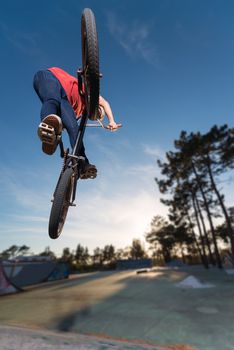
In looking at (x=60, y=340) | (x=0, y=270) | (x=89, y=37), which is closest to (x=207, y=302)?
(x=60, y=340)

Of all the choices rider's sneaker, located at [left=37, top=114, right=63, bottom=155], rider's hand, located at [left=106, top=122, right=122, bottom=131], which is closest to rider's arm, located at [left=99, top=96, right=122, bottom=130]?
rider's hand, located at [left=106, top=122, right=122, bottom=131]

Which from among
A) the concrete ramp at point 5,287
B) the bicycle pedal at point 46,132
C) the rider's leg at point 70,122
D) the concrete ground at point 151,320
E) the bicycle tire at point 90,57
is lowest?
the concrete ground at point 151,320

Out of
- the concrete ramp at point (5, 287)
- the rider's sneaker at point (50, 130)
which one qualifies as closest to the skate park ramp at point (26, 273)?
the concrete ramp at point (5, 287)

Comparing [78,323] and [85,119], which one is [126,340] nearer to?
[78,323]

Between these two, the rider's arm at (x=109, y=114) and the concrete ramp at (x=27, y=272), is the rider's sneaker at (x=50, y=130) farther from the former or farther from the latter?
the concrete ramp at (x=27, y=272)

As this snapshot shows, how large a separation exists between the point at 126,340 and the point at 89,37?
460 centimetres

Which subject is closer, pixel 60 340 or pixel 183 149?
pixel 60 340

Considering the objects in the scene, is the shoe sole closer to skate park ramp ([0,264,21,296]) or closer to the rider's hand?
the rider's hand

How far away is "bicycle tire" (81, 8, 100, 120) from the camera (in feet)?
8.80

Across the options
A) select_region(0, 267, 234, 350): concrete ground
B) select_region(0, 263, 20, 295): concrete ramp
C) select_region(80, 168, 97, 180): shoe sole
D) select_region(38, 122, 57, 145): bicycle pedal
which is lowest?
select_region(0, 267, 234, 350): concrete ground

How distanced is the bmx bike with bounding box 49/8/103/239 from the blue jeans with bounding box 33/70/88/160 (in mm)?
120

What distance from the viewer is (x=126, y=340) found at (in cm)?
410

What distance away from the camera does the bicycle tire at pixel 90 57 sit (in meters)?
2.68

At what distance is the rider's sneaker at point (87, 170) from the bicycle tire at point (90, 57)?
83cm
